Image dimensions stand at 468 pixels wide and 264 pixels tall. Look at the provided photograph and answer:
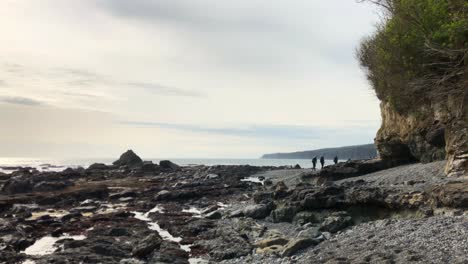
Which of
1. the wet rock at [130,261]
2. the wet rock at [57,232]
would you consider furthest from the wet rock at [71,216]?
the wet rock at [130,261]

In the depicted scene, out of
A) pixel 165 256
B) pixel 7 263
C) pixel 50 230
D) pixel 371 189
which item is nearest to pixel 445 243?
pixel 371 189

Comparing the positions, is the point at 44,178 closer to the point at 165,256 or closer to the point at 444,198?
the point at 165,256

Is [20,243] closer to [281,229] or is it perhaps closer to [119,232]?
[119,232]

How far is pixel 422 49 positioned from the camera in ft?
77.6

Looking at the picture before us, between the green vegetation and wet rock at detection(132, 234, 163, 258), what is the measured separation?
50.0ft

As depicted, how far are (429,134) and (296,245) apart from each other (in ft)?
67.1

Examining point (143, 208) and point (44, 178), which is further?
point (44, 178)

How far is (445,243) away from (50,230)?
2265 centimetres

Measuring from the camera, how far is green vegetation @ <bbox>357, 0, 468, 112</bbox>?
19.0 metres

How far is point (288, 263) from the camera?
48.7ft

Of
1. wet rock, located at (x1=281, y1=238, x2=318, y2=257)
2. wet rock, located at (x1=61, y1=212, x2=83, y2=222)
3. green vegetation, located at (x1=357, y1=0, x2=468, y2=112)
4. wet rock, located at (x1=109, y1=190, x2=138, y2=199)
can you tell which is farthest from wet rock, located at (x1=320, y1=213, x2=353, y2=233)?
wet rock, located at (x1=109, y1=190, x2=138, y2=199)

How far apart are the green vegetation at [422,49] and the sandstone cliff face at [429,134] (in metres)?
1.30

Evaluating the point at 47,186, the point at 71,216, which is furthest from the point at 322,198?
the point at 47,186

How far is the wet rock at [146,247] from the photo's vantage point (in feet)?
60.2
